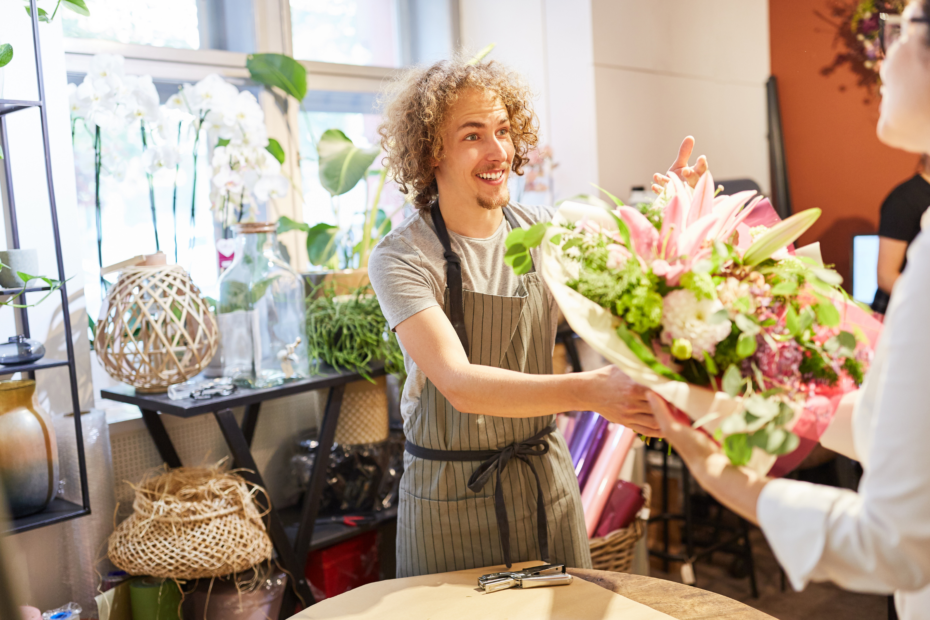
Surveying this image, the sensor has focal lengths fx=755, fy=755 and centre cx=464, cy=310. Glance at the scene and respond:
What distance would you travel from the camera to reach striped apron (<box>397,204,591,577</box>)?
1.59 m

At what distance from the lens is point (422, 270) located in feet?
5.04

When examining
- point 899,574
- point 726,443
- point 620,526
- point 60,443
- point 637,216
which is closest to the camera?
point 899,574


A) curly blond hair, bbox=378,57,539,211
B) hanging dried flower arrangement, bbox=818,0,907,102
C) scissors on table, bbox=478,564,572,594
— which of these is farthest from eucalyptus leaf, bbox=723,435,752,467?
hanging dried flower arrangement, bbox=818,0,907,102

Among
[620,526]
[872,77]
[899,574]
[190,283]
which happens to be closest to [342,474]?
[190,283]

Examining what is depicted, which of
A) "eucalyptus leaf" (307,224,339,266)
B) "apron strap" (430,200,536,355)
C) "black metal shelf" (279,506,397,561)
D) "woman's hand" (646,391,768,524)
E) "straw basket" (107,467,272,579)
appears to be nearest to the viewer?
"woman's hand" (646,391,768,524)

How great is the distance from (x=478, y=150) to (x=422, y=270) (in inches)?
11.6

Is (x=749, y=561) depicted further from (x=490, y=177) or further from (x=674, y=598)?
(x=490, y=177)

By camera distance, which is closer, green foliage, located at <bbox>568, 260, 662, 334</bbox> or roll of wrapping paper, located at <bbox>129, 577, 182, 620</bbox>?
green foliage, located at <bbox>568, 260, 662, 334</bbox>

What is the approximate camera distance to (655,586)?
1.33 meters

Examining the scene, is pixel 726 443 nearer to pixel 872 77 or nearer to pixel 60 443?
pixel 60 443

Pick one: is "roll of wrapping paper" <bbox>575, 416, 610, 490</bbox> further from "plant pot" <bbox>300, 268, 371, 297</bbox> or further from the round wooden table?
the round wooden table

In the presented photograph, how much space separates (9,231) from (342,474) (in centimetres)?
118

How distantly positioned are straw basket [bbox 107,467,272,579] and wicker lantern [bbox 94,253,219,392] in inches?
11.8

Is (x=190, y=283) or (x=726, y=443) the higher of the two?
(x=190, y=283)
